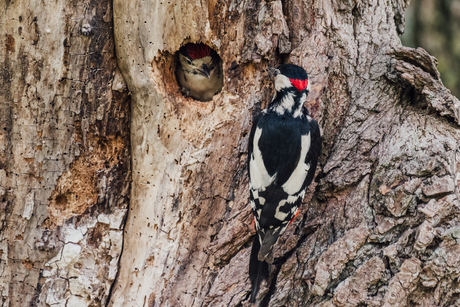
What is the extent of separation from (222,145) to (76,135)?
3.03 ft

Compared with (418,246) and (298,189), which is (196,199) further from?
(418,246)

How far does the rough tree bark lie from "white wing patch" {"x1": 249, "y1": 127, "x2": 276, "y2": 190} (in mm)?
200

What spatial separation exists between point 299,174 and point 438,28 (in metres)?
3.56

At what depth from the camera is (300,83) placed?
89.7 inches

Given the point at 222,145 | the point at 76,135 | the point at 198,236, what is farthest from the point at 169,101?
the point at 198,236

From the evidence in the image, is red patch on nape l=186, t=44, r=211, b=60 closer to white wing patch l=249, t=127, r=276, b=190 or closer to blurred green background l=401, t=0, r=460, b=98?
white wing patch l=249, t=127, r=276, b=190

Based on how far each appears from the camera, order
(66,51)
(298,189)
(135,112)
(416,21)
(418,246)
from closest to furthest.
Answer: (418,246), (298,189), (66,51), (135,112), (416,21)

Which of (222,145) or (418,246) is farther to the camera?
(222,145)

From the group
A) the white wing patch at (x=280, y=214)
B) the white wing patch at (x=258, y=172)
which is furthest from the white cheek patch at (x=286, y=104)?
the white wing patch at (x=280, y=214)

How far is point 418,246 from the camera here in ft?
6.75

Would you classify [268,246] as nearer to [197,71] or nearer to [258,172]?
[258,172]

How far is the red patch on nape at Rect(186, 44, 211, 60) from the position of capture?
2805 millimetres

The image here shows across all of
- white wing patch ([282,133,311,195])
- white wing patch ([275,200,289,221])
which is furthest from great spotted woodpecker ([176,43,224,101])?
white wing patch ([275,200,289,221])

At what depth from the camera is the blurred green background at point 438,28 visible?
15.5 feet
